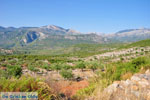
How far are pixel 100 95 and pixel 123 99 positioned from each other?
0.73 m

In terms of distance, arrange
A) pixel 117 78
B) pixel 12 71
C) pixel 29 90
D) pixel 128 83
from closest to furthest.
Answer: pixel 29 90 < pixel 128 83 < pixel 117 78 < pixel 12 71

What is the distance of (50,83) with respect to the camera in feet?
16.3

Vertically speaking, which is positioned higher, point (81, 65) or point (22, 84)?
point (22, 84)

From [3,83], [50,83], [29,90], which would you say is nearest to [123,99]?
[50,83]

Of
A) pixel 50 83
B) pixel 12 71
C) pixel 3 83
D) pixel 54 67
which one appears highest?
pixel 3 83

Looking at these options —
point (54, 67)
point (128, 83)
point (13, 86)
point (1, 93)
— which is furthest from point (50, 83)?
point (54, 67)

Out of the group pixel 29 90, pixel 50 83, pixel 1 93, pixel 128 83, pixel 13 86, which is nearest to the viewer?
pixel 1 93

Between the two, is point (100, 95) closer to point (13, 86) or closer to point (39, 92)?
point (39, 92)

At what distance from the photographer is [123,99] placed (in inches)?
168

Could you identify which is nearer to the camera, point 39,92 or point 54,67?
point 39,92

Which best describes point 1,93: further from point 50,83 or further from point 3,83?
point 50,83

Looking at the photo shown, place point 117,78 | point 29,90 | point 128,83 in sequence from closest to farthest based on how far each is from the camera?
point 29,90 < point 128,83 < point 117,78

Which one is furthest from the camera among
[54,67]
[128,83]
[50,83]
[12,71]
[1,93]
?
[54,67]

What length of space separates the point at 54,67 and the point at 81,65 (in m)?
4.74
